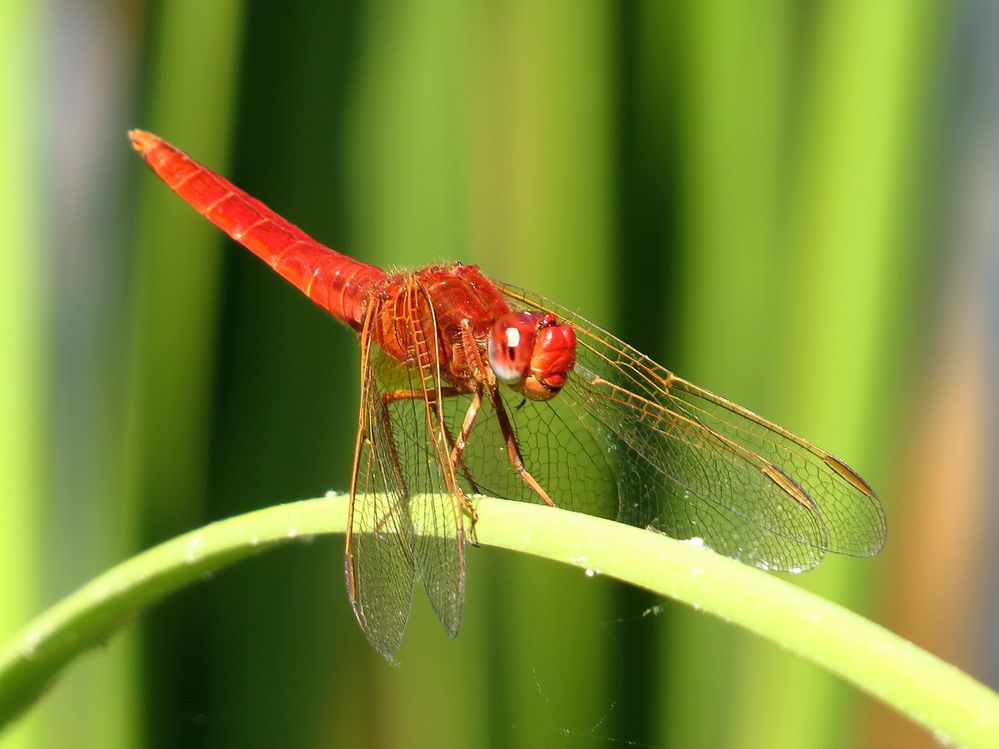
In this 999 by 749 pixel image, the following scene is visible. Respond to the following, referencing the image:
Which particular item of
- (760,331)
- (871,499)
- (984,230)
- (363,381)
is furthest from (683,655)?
(984,230)

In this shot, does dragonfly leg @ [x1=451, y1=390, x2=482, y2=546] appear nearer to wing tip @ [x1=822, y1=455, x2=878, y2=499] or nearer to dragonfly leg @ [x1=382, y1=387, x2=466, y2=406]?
dragonfly leg @ [x1=382, y1=387, x2=466, y2=406]

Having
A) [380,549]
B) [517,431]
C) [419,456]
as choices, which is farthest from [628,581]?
[517,431]

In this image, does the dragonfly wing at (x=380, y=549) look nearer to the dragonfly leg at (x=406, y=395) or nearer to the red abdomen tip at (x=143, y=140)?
the dragonfly leg at (x=406, y=395)

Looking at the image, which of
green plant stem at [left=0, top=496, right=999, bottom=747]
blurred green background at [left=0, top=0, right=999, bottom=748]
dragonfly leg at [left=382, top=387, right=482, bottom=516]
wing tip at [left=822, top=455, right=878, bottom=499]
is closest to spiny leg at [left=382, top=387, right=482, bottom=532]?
dragonfly leg at [left=382, top=387, right=482, bottom=516]

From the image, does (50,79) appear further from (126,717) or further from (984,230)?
(984,230)

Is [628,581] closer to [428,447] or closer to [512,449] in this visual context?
[428,447]

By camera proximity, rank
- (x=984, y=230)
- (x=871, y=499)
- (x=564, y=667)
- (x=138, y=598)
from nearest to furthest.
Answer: (x=138, y=598), (x=871, y=499), (x=564, y=667), (x=984, y=230)
